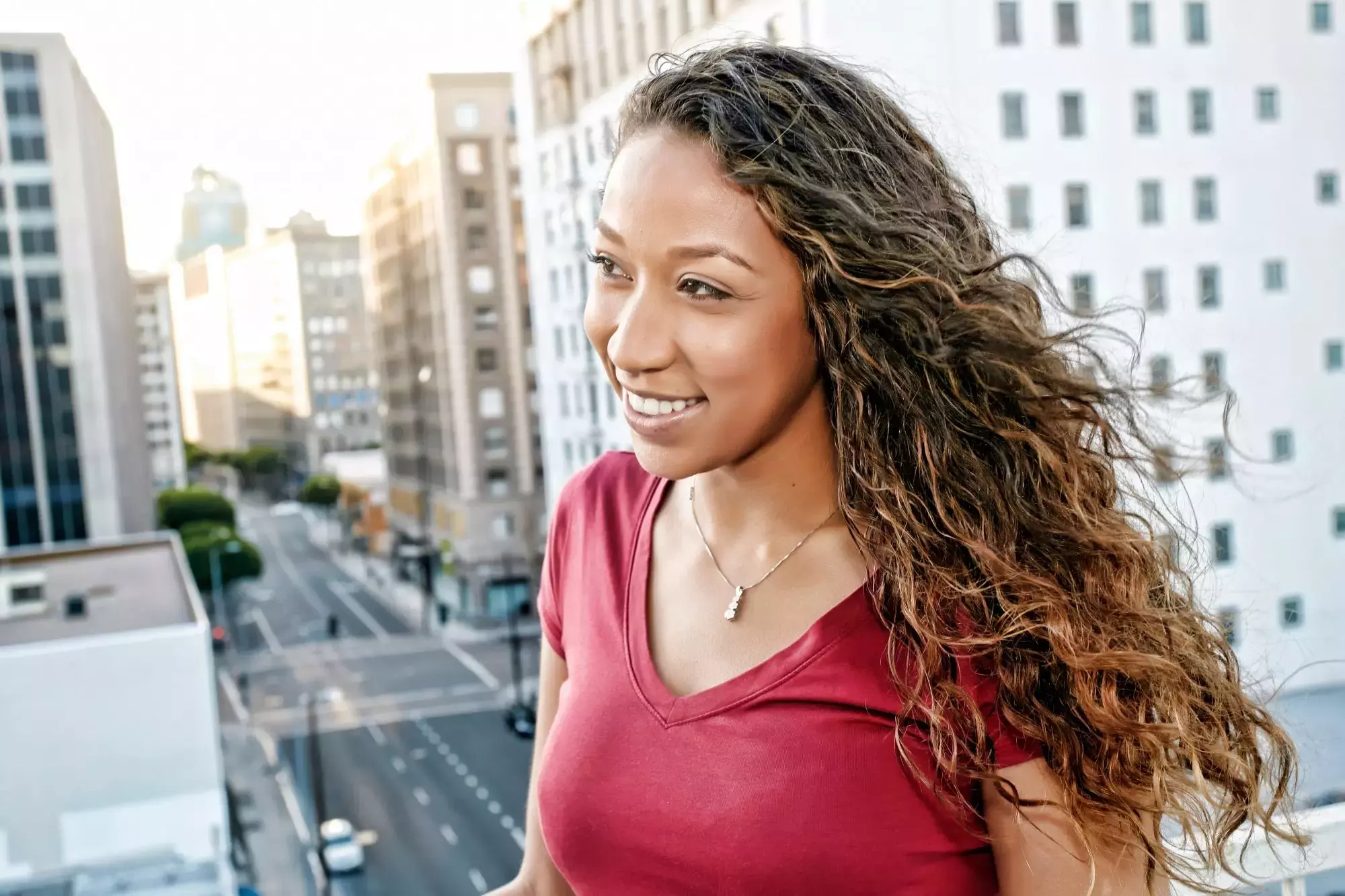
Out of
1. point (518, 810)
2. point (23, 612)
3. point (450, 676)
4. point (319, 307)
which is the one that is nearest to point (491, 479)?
point (450, 676)

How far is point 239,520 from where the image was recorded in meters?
30.0

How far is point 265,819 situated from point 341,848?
167cm

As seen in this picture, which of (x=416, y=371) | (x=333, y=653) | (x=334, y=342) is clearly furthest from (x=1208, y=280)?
(x=334, y=342)

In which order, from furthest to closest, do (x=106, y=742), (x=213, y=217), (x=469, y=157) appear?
(x=213, y=217)
(x=469, y=157)
(x=106, y=742)

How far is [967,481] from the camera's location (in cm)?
68

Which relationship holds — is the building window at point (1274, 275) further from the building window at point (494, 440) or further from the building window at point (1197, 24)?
the building window at point (494, 440)

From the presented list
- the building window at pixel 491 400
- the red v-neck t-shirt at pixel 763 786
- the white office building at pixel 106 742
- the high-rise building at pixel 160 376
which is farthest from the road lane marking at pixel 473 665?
the high-rise building at pixel 160 376

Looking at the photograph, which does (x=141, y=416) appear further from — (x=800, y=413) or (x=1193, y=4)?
(x=800, y=413)

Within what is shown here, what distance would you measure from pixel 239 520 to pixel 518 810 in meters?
22.0

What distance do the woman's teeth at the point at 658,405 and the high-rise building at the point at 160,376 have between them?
2907cm

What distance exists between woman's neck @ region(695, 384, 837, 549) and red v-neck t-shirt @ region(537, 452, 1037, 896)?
0.08m

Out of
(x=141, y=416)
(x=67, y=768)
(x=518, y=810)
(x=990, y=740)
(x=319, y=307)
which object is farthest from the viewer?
(x=319, y=307)

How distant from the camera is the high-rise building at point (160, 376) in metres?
28.2

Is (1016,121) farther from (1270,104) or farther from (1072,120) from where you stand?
(1270,104)
